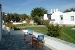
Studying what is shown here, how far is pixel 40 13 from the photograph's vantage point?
62.7m

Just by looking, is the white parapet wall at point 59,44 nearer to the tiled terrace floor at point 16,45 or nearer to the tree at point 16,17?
the tiled terrace floor at point 16,45

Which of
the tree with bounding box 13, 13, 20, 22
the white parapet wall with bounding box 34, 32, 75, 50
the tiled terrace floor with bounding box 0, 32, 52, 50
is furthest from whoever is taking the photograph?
the tree with bounding box 13, 13, 20, 22

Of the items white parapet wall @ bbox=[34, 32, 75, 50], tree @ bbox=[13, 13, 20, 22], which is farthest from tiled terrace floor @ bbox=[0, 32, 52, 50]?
tree @ bbox=[13, 13, 20, 22]

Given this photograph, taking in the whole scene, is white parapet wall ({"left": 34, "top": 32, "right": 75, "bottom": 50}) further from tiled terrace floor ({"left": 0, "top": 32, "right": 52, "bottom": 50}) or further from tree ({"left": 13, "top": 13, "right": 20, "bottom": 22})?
tree ({"left": 13, "top": 13, "right": 20, "bottom": 22})

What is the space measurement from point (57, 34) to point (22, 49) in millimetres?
5197

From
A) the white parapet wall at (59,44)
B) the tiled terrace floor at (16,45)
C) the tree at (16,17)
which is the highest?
the tree at (16,17)

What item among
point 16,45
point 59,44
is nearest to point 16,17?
point 16,45

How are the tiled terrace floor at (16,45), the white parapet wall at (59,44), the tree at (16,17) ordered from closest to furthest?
the white parapet wall at (59,44), the tiled terrace floor at (16,45), the tree at (16,17)

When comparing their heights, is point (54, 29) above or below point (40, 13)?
below

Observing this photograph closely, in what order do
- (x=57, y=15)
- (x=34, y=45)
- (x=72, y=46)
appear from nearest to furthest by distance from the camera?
1. (x=72, y=46)
2. (x=34, y=45)
3. (x=57, y=15)

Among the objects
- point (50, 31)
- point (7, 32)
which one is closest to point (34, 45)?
point (50, 31)

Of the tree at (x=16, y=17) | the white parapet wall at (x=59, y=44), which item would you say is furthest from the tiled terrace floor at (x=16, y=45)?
the tree at (x=16, y=17)

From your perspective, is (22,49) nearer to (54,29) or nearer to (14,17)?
(54,29)

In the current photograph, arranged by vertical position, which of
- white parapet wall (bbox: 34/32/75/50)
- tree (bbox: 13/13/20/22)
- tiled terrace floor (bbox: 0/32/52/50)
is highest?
tree (bbox: 13/13/20/22)
